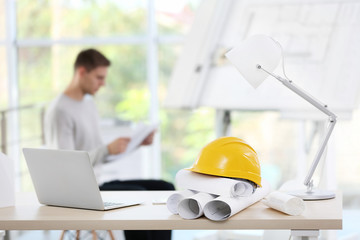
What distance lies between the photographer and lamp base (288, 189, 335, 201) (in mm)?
2139

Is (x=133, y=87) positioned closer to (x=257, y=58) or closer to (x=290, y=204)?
(x=257, y=58)

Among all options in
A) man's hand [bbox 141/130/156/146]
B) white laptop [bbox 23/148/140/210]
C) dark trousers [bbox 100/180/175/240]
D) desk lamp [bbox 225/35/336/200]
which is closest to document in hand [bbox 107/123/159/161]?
man's hand [bbox 141/130/156/146]

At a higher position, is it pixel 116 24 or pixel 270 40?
pixel 116 24

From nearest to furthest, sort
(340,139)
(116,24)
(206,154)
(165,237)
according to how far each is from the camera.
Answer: (206,154) < (165,237) < (340,139) < (116,24)

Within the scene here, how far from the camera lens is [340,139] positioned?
556 cm

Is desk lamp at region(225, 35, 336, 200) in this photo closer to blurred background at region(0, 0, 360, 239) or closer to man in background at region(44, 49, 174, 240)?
man in background at region(44, 49, 174, 240)

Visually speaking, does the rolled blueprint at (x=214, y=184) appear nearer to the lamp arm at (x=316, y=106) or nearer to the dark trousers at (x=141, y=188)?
the lamp arm at (x=316, y=106)

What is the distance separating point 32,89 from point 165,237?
135 inches

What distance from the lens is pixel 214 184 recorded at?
1932mm

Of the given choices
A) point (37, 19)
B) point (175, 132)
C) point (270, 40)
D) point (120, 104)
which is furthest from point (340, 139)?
point (270, 40)

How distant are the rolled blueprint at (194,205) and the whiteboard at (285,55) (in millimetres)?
1288

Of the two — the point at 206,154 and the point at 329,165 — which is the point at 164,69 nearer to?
the point at 329,165

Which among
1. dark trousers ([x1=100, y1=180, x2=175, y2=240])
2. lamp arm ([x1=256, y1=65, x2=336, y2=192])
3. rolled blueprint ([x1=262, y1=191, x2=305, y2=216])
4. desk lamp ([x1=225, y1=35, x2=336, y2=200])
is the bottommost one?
dark trousers ([x1=100, y1=180, x2=175, y2=240])

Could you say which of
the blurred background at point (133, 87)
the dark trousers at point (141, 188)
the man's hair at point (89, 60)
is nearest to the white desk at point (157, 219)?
the dark trousers at point (141, 188)
